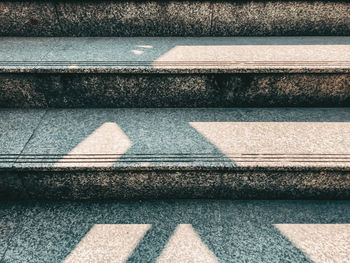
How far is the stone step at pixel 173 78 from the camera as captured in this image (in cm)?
181

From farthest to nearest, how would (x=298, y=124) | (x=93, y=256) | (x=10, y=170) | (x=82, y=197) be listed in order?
(x=298, y=124)
(x=82, y=197)
(x=10, y=170)
(x=93, y=256)

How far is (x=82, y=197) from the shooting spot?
5.41 feet

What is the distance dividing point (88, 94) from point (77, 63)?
0.23 meters

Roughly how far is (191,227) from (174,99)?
94 cm

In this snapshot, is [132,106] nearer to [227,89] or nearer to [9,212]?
[227,89]

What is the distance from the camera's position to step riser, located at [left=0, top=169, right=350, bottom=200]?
5.07 ft

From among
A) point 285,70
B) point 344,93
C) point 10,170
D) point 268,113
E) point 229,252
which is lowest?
Answer: point 229,252

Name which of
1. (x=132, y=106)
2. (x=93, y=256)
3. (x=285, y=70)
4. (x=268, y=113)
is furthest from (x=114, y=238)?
(x=285, y=70)

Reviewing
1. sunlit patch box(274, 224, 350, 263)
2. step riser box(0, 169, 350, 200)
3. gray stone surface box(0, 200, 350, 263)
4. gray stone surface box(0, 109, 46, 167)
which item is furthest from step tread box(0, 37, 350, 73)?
sunlit patch box(274, 224, 350, 263)

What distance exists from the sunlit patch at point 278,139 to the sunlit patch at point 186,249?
1.69 feet

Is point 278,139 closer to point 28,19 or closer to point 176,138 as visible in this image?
point 176,138

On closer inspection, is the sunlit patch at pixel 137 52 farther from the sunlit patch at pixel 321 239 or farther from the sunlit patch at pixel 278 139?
the sunlit patch at pixel 321 239

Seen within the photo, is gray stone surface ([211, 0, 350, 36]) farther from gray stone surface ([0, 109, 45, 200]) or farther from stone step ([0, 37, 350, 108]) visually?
gray stone surface ([0, 109, 45, 200])

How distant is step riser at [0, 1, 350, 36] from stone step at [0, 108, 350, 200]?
1.03 metres
